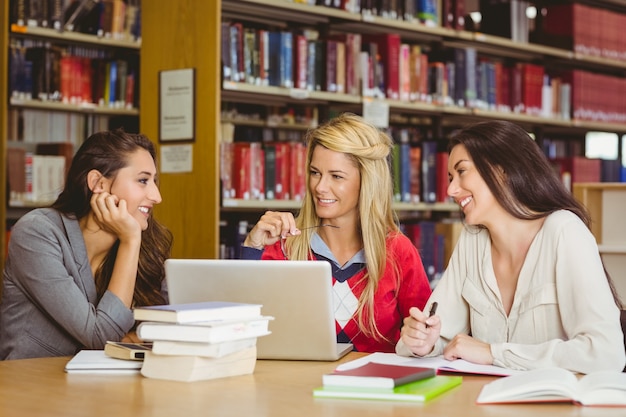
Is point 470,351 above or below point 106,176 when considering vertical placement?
below

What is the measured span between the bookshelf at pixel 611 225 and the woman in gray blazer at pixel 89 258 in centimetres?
217

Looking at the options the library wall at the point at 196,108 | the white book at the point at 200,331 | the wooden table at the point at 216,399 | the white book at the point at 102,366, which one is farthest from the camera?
the library wall at the point at 196,108

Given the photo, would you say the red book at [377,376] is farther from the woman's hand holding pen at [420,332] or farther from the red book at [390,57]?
the red book at [390,57]

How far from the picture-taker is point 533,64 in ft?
19.0

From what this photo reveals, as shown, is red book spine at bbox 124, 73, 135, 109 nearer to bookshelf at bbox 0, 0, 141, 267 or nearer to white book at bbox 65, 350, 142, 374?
bookshelf at bbox 0, 0, 141, 267

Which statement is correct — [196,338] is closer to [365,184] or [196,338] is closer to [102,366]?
[102,366]

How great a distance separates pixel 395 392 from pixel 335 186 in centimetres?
116

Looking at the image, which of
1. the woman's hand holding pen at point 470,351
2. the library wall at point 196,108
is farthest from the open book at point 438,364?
the library wall at point 196,108

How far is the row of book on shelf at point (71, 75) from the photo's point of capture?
4.60 m

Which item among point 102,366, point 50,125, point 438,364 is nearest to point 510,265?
point 438,364

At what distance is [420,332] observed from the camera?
2.13m

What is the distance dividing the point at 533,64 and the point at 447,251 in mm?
1551

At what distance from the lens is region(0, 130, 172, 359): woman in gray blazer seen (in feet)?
7.71

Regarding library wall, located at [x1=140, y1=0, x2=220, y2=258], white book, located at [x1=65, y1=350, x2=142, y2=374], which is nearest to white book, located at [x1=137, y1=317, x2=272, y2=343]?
white book, located at [x1=65, y1=350, x2=142, y2=374]
